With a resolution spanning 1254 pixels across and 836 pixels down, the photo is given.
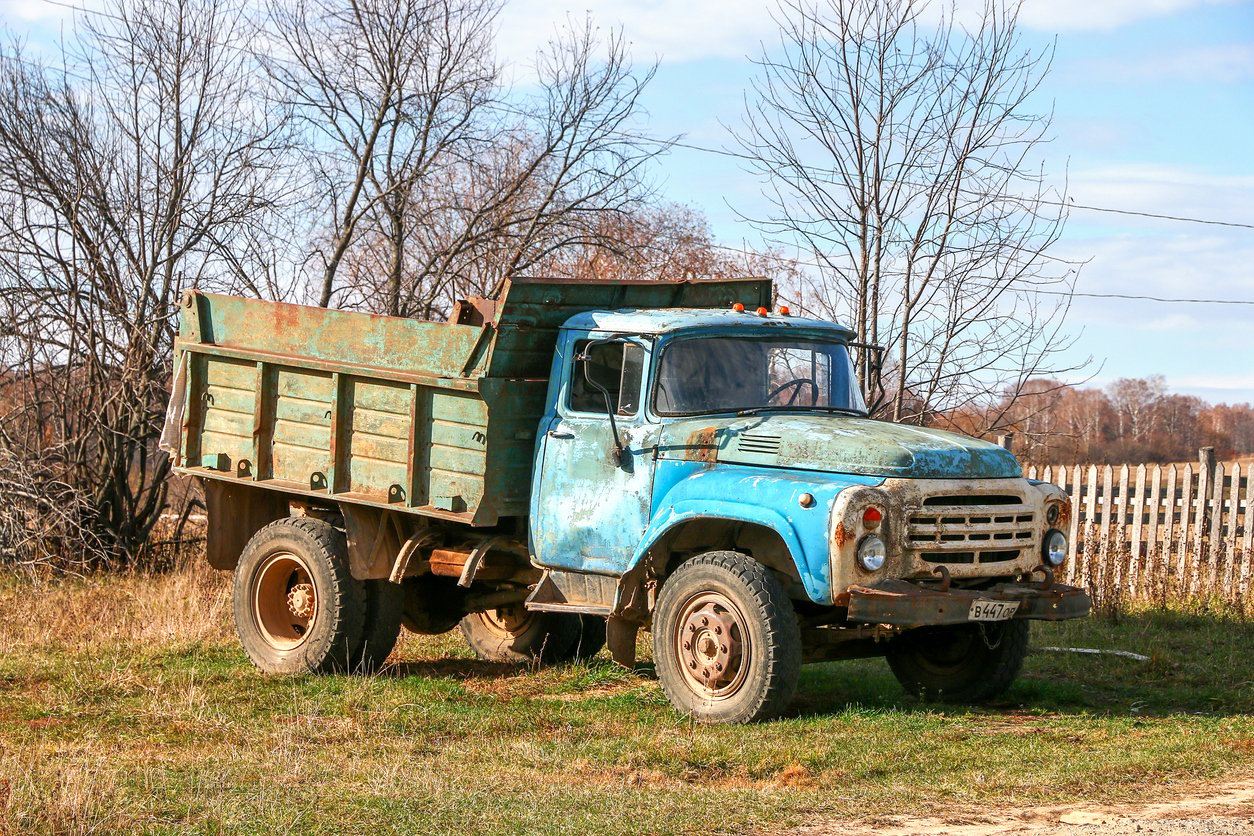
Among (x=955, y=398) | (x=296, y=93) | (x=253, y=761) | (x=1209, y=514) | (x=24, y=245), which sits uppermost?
(x=296, y=93)

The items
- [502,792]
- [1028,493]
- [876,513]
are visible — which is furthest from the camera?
[1028,493]

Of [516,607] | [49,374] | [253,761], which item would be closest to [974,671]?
[516,607]

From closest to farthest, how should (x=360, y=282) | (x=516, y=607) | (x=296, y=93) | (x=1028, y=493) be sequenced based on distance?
(x=1028, y=493) → (x=516, y=607) → (x=296, y=93) → (x=360, y=282)

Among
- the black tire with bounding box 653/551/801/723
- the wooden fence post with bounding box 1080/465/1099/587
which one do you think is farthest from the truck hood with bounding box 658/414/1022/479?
the wooden fence post with bounding box 1080/465/1099/587

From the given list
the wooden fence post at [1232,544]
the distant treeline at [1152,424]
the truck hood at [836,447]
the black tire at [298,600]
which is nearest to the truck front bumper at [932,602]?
the truck hood at [836,447]

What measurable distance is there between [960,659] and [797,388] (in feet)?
6.25

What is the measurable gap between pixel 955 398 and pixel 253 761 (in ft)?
27.2

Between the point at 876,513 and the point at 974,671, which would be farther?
the point at 974,671

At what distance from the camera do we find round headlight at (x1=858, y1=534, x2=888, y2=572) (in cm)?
688

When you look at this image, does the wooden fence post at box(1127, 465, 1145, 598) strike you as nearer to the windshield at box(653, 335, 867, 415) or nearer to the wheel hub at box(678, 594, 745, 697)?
the windshield at box(653, 335, 867, 415)

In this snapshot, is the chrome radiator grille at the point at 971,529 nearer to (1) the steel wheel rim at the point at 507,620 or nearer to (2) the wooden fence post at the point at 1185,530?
(1) the steel wheel rim at the point at 507,620

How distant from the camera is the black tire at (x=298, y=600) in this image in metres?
9.20

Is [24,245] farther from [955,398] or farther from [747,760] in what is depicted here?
[747,760]

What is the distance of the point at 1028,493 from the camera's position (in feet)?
24.7
